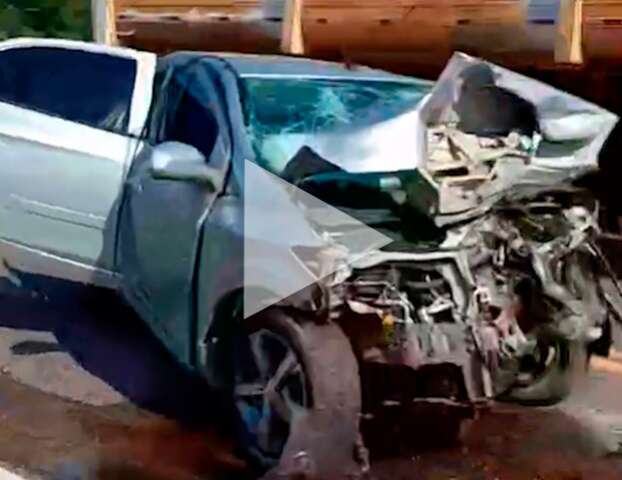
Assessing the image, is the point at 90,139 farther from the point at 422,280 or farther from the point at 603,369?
the point at 603,369

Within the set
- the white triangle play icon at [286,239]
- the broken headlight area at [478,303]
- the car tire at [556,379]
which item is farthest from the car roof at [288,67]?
the car tire at [556,379]

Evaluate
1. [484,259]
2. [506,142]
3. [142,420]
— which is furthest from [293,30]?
[142,420]

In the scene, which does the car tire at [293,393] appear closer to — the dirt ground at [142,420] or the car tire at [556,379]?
the dirt ground at [142,420]

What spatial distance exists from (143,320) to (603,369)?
109 cm

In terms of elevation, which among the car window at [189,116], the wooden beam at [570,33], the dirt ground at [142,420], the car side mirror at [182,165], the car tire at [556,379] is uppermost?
the wooden beam at [570,33]

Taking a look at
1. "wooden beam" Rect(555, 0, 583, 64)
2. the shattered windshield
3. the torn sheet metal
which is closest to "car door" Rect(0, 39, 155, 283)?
the shattered windshield

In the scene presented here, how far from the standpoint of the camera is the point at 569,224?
2.71 meters

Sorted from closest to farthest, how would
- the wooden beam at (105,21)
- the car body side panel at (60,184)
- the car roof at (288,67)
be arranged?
1. the car roof at (288,67)
2. the car body side panel at (60,184)
3. the wooden beam at (105,21)

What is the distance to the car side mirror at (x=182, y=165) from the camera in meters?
2.97

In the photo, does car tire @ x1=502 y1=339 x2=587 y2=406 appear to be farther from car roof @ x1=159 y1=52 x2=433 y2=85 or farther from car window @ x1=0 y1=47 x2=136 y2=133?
car window @ x1=0 y1=47 x2=136 y2=133

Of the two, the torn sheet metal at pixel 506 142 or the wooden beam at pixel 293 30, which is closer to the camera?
the torn sheet metal at pixel 506 142

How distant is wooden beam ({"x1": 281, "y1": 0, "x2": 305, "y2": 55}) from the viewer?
3045mm

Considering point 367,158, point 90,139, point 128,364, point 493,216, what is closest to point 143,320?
point 128,364

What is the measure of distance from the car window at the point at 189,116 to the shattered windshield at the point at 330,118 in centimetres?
10
